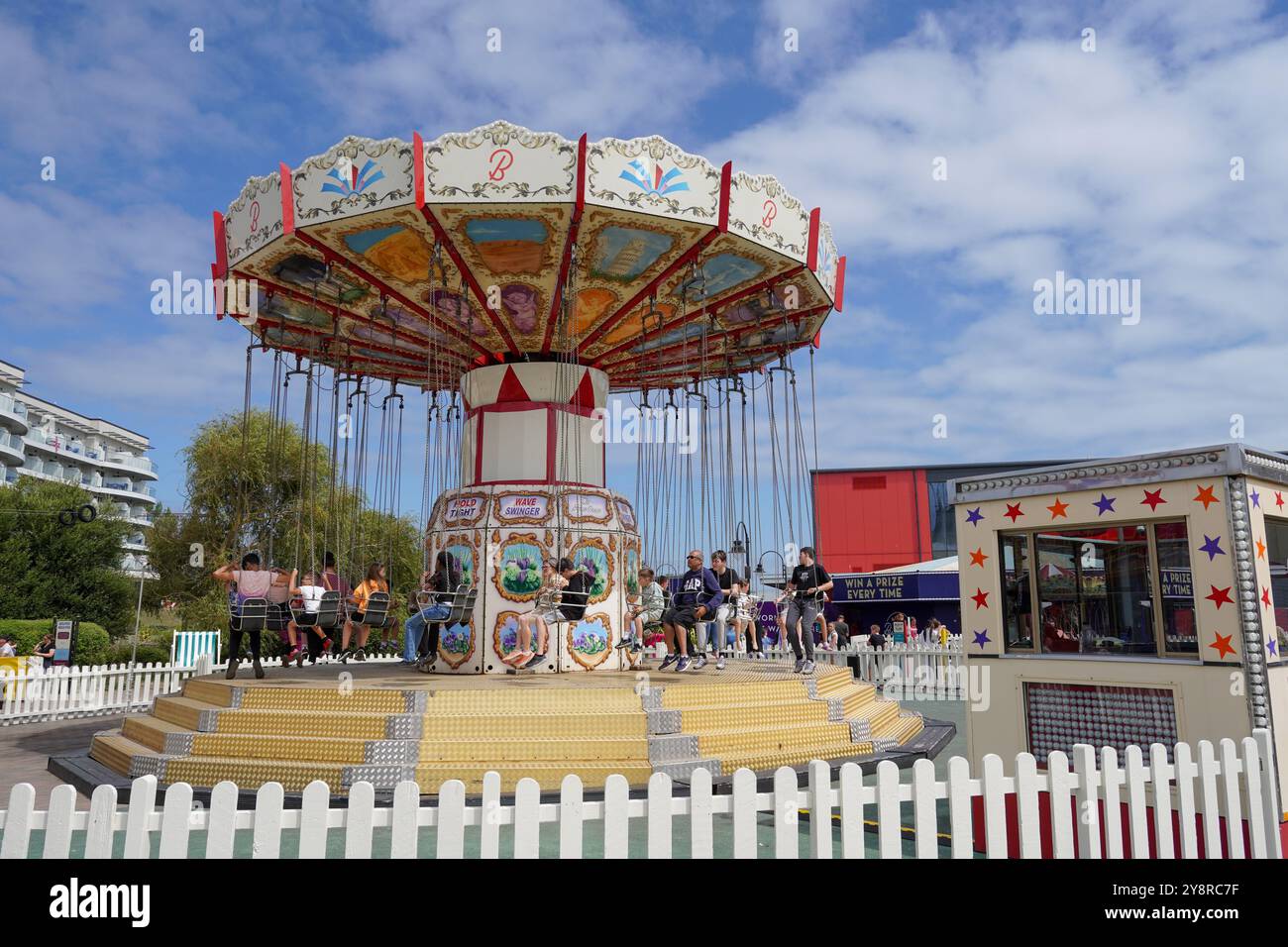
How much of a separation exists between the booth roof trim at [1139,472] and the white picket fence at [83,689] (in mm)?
11884

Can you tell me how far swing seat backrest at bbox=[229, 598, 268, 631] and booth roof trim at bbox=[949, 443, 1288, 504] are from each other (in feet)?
23.8

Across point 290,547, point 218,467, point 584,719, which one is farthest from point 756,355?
point 218,467

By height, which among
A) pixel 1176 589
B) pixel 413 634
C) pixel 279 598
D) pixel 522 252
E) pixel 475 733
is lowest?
pixel 475 733

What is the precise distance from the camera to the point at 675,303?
12125 millimetres

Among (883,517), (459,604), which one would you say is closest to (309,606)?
(459,604)

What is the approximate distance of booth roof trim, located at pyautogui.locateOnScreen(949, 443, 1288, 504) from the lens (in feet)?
16.6

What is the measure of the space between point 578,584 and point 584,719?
224 centimetres

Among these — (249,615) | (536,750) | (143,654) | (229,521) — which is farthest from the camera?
(229,521)

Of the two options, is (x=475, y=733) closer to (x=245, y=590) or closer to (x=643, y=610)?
(x=245, y=590)

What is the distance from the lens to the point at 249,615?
936 centimetres

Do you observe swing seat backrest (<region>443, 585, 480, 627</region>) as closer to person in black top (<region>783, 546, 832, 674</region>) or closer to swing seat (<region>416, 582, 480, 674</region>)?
swing seat (<region>416, 582, 480, 674</region>)

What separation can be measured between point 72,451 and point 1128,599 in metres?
76.6

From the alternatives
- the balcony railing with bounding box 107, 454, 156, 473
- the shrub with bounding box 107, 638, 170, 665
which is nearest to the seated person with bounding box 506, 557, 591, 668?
the shrub with bounding box 107, 638, 170, 665
